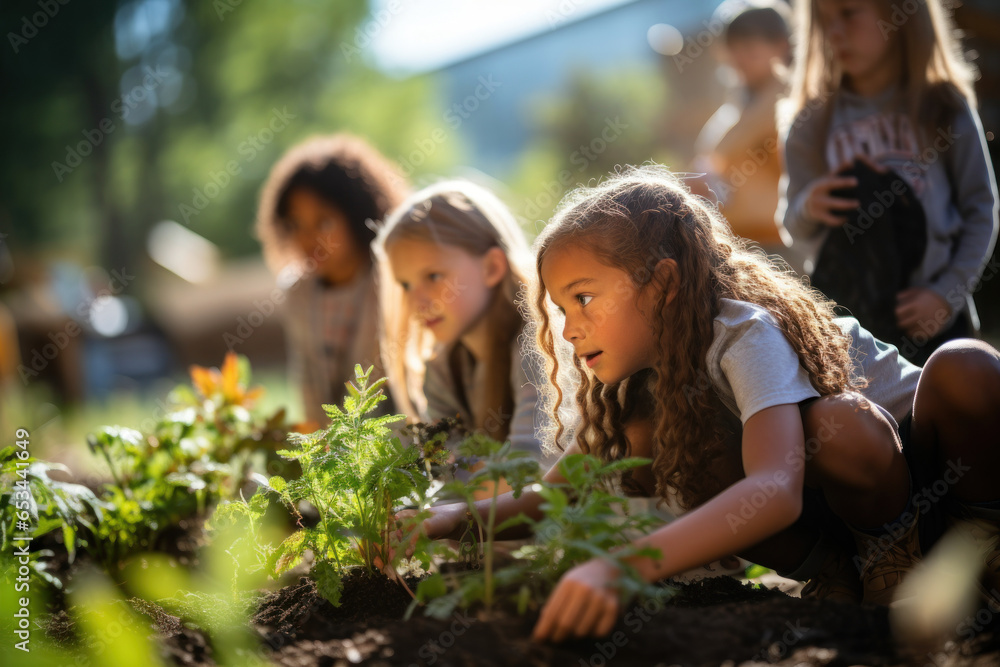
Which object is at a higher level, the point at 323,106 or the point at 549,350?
the point at 323,106

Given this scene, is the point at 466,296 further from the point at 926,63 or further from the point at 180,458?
the point at 926,63

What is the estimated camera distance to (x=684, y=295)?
1818 millimetres

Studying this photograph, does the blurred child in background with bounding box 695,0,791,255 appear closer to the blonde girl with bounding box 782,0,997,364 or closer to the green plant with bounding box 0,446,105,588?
the blonde girl with bounding box 782,0,997,364

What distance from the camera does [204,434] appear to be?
290 cm

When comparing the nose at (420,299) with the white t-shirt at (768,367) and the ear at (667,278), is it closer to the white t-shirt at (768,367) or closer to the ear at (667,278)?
the ear at (667,278)

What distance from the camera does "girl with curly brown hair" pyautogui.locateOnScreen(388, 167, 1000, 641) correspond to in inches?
63.6

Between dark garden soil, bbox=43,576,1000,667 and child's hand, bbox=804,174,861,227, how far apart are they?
1.65 m

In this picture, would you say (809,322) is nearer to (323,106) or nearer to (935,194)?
(935,194)

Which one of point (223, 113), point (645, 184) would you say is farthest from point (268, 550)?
point (223, 113)

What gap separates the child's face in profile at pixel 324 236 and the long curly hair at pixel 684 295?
2645 millimetres

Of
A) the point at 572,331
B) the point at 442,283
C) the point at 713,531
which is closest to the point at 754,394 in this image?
the point at 713,531

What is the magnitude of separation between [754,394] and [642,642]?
0.57 metres

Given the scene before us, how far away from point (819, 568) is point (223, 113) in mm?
18516

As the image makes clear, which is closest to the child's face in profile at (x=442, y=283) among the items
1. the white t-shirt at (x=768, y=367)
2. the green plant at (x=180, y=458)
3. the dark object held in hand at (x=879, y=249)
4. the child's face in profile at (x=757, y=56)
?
the green plant at (x=180, y=458)
